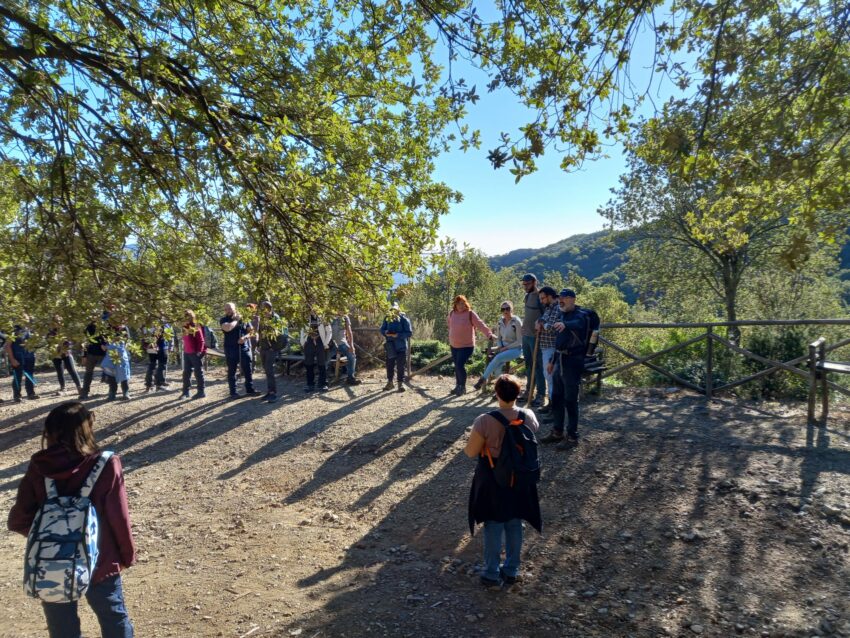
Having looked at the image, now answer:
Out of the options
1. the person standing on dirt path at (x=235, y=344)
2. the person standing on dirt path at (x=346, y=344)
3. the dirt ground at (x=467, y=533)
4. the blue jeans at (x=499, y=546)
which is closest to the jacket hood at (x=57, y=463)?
the dirt ground at (x=467, y=533)

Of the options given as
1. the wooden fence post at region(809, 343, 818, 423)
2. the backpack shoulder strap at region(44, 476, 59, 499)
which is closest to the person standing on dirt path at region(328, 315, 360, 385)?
the wooden fence post at region(809, 343, 818, 423)

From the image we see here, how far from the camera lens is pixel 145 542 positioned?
4.98m

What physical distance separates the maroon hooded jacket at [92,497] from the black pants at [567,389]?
4.50 metres

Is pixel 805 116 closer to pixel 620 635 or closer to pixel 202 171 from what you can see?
pixel 620 635

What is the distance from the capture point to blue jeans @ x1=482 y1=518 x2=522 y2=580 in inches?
146

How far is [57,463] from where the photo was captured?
2709 mm

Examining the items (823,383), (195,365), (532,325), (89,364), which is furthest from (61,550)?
(89,364)

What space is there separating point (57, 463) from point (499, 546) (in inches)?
108

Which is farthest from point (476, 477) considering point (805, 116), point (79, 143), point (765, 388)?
point (765, 388)

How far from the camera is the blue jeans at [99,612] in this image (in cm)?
280

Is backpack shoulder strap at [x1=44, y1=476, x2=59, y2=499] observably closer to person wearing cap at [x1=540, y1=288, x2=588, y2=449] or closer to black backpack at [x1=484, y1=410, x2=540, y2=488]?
black backpack at [x1=484, y1=410, x2=540, y2=488]

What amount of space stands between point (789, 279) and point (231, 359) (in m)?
22.9

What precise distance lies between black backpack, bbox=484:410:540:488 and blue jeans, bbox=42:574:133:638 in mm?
2302

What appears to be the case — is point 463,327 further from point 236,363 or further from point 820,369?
point 820,369
